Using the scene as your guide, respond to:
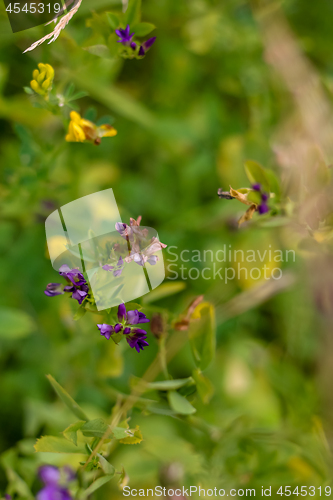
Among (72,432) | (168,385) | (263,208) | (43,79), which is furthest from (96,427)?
(43,79)

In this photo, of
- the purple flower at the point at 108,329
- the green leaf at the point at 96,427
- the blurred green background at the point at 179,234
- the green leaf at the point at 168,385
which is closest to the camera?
the purple flower at the point at 108,329

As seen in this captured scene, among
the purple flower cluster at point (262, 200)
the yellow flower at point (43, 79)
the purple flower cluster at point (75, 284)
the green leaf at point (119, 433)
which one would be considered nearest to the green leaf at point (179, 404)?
the green leaf at point (119, 433)

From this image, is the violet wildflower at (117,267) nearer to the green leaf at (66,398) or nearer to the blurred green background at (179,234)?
the green leaf at (66,398)

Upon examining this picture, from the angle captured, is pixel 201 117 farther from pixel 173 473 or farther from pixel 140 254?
pixel 173 473

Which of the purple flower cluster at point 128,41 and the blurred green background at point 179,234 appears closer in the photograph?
the purple flower cluster at point 128,41

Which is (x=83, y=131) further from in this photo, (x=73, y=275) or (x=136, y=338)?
(x=136, y=338)

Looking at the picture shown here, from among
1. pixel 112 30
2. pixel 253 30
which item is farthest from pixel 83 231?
pixel 253 30
